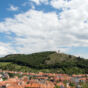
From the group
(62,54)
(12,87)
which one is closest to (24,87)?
(12,87)

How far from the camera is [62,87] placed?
6281 centimetres

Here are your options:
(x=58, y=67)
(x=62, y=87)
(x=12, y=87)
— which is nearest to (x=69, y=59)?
(x=58, y=67)

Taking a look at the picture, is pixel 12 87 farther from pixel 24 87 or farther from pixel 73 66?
pixel 73 66

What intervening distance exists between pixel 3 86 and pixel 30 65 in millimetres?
88789

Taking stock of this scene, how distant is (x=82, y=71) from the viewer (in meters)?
117

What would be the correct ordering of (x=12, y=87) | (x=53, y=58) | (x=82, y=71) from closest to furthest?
1. (x=12, y=87)
2. (x=82, y=71)
3. (x=53, y=58)

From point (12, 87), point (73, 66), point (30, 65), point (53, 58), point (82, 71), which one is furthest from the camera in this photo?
point (53, 58)

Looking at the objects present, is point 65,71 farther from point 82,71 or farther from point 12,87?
point 12,87

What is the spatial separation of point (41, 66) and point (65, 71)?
93.9ft

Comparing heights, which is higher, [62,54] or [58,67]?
[62,54]

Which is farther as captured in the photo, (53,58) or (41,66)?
(53,58)

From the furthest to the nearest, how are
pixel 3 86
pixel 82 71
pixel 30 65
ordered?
pixel 30 65
pixel 82 71
pixel 3 86

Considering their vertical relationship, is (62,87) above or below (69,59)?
below

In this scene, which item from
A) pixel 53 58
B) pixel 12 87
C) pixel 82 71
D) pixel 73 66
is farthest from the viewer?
pixel 53 58
